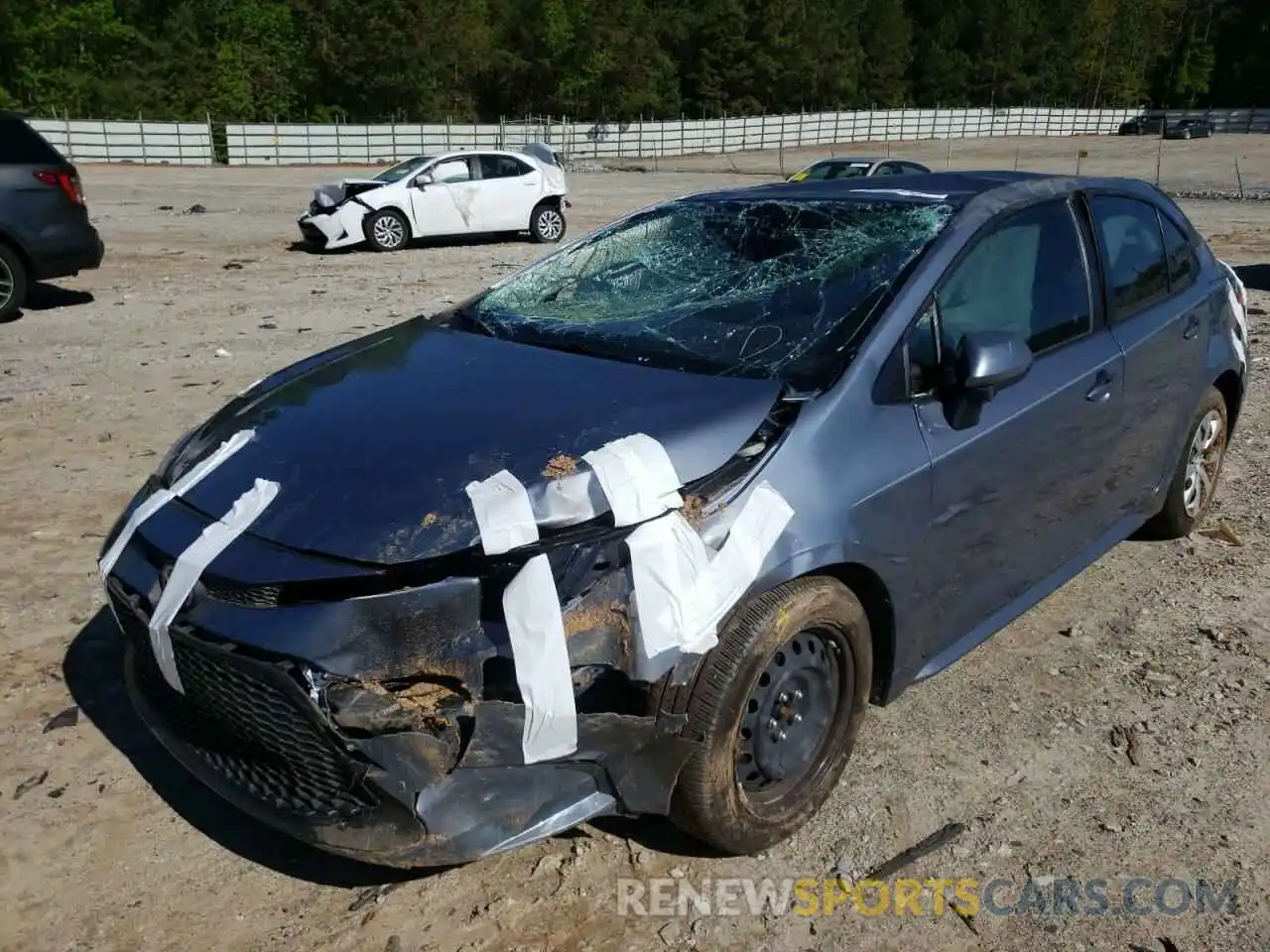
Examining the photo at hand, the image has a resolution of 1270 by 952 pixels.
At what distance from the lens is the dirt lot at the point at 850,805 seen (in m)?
2.64

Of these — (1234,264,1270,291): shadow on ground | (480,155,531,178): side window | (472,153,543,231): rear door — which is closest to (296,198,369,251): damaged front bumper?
(472,153,543,231): rear door

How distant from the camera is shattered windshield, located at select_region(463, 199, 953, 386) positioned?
315 centimetres

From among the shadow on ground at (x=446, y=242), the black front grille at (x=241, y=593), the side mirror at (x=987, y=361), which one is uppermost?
the side mirror at (x=987, y=361)

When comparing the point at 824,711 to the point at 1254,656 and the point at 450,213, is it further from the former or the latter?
the point at 450,213

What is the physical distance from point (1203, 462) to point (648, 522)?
3412mm

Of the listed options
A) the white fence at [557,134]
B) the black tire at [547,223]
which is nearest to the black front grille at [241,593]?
the black tire at [547,223]

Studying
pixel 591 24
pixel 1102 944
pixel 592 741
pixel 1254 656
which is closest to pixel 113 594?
pixel 592 741

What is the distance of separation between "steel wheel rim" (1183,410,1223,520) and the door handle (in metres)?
1.13

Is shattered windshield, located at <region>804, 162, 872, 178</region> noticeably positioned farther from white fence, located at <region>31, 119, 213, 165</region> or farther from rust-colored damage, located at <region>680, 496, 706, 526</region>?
white fence, located at <region>31, 119, 213, 165</region>

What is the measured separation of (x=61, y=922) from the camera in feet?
8.72

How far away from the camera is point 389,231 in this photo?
1572 cm

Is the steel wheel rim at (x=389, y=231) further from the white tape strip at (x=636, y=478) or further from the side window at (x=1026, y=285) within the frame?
the white tape strip at (x=636, y=478)

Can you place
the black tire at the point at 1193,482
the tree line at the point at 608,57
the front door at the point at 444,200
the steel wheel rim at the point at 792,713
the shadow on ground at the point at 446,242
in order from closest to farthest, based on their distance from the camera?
the steel wheel rim at the point at 792,713
the black tire at the point at 1193,482
the shadow on ground at the point at 446,242
the front door at the point at 444,200
the tree line at the point at 608,57

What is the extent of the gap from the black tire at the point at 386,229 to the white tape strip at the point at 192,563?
13618 mm
